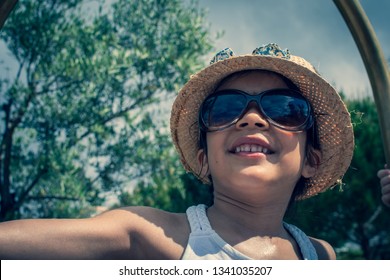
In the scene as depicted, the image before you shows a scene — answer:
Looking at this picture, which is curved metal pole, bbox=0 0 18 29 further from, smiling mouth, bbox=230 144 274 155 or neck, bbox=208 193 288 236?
neck, bbox=208 193 288 236

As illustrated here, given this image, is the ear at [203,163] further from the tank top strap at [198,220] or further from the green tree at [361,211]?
the green tree at [361,211]

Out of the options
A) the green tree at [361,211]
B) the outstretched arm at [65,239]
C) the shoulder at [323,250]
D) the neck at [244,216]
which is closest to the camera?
the outstretched arm at [65,239]

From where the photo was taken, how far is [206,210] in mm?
2398

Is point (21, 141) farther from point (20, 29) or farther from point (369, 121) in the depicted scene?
point (369, 121)

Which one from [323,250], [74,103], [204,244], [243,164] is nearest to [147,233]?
[204,244]

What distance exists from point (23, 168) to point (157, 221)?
519 cm

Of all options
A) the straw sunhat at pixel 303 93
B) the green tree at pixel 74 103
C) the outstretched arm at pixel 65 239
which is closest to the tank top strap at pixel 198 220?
the outstretched arm at pixel 65 239

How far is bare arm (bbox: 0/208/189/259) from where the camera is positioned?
181 centimetres

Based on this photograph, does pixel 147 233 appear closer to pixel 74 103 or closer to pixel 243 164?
pixel 243 164

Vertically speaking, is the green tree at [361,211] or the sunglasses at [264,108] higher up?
the sunglasses at [264,108]

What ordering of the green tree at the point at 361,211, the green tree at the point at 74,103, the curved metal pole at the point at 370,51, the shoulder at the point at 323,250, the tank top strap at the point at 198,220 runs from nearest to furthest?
the curved metal pole at the point at 370,51 → the tank top strap at the point at 198,220 → the shoulder at the point at 323,250 → the green tree at the point at 74,103 → the green tree at the point at 361,211

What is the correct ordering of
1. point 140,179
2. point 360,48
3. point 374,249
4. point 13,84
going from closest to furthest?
point 360,48, point 13,84, point 140,179, point 374,249

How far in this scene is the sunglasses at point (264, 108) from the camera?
2.26 metres

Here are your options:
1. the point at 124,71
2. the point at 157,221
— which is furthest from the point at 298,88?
the point at 124,71
